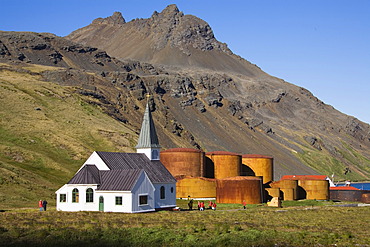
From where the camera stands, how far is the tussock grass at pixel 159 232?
34.3 meters

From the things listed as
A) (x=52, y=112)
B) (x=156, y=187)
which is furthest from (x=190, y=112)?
(x=156, y=187)

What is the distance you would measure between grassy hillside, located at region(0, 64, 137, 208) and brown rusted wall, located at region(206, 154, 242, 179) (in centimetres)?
2364

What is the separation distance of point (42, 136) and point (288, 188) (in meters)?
47.5

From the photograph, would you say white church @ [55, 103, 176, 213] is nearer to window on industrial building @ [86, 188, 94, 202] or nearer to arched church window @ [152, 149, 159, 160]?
window on industrial building @ [86, 188, 94, 202]

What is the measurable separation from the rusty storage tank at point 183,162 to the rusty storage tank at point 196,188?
7172 mm

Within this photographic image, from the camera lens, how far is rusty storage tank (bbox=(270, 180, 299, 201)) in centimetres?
8750

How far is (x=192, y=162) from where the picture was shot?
90750 mm

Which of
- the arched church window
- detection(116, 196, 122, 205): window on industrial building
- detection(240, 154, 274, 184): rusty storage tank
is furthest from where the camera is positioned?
detection(240, 154, 274, 184): rusty storage tank

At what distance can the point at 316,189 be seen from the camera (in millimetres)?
93812

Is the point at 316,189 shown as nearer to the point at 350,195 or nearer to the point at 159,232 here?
the point at 350,195

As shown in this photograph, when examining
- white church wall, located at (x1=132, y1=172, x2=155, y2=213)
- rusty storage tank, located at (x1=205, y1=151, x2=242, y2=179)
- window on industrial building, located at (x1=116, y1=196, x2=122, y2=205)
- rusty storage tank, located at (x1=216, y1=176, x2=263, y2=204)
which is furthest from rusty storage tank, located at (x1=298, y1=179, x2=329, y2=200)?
window on industrial building, located at (x1=116, y1=196, x2=122, y2=205)

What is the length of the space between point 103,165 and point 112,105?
104015 mm

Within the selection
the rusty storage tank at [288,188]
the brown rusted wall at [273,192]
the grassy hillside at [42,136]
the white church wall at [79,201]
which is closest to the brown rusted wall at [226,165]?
the rusty storage tank at [288,188]

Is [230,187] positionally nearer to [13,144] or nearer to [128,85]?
[13,144]
